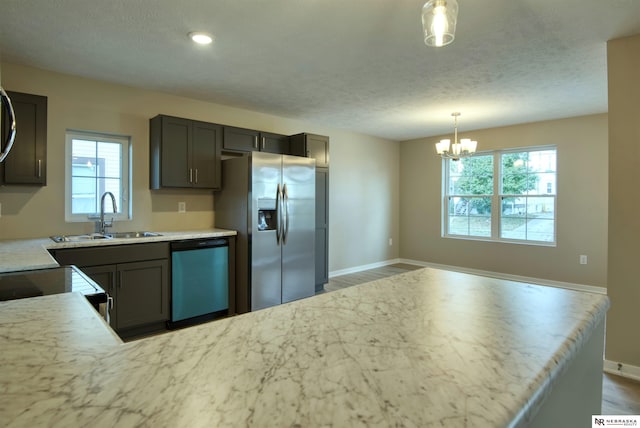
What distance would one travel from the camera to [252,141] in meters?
4.39

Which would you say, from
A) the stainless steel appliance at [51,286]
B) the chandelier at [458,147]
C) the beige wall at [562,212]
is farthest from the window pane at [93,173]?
the beige wall at [562,212]

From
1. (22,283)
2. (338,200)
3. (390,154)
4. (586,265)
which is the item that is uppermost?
(390,154)

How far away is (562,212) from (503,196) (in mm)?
854

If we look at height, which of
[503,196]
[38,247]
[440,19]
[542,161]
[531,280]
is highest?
[440,19]

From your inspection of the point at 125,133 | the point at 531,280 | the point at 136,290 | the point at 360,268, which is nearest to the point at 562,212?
the point at 531,280

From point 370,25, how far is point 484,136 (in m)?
4.11

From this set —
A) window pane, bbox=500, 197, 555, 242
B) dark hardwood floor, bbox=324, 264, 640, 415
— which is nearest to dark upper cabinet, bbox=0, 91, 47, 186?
dark hardwood floor, bbox=324, 264, 640, 415

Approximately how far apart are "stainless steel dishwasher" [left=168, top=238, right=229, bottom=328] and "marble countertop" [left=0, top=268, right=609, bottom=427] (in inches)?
93.4

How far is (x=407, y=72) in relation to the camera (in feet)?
10.7

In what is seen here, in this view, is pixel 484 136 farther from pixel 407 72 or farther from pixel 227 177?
pixel 227 177

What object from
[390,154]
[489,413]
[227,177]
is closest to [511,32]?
[489,413]

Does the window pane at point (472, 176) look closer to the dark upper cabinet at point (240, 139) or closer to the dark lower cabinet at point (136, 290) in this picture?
the dark upper cabinet at point (240, 139)

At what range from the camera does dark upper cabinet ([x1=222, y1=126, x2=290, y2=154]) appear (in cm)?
416

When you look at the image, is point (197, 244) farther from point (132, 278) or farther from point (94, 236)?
point (94, 236)
